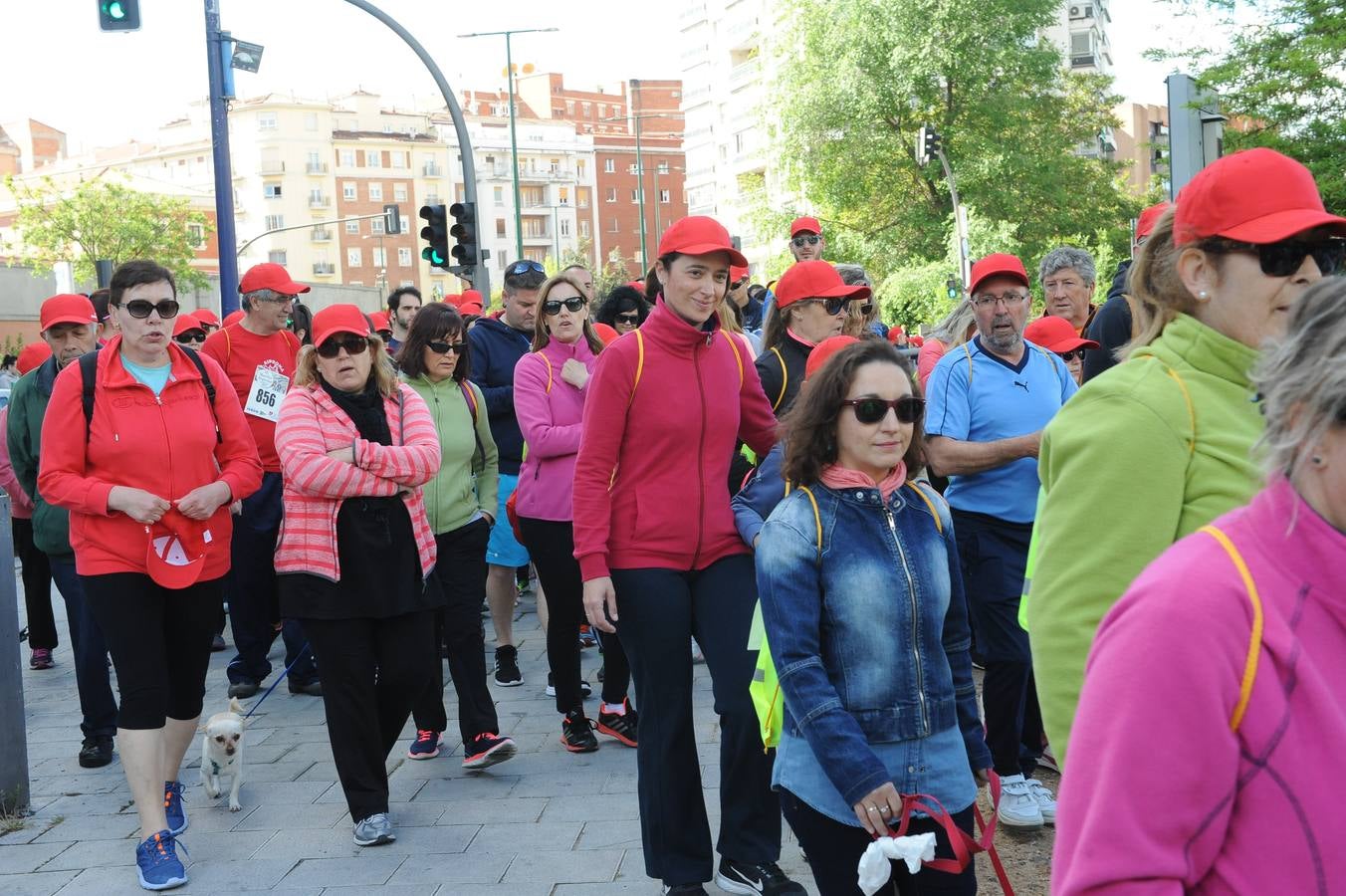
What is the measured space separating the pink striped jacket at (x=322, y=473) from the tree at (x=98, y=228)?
58539 millimetres

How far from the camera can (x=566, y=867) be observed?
5211mm

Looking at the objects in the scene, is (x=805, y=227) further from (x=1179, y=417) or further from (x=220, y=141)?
(x=1179, y=417)

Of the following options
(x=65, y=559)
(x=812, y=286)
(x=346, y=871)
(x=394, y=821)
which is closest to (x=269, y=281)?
(x=65, y=559)

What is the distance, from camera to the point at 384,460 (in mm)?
5570

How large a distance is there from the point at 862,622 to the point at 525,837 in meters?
2.66

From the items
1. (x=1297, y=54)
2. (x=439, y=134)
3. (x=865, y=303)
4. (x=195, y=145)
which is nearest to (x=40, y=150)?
(x=195, y=145)

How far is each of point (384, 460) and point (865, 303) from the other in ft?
11.0

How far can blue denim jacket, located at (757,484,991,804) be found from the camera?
335 centimetres

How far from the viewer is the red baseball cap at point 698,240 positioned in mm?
4688

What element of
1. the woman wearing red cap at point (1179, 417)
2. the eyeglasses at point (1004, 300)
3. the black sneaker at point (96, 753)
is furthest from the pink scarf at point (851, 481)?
the black sneaker at point (96, 753)

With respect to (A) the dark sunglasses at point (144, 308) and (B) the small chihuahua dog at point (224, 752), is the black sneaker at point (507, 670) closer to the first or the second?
(B) the small chihuahua dog at point (224, 752)

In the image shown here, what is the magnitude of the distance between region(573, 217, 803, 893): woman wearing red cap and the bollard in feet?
9.56

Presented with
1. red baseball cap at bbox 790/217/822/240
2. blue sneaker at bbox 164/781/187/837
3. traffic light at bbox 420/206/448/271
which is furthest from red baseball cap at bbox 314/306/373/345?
traffic light at bbox 420/206/448/271

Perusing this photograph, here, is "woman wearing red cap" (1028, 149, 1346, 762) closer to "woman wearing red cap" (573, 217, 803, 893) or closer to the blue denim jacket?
the blue denim jacket
